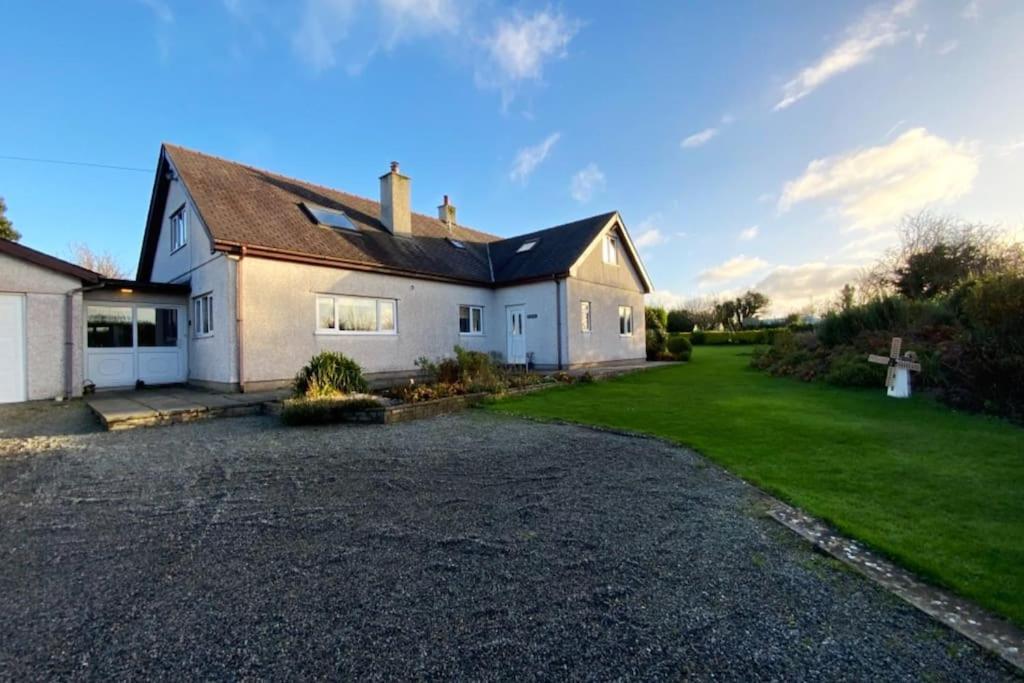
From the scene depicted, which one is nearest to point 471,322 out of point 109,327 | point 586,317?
point 586,317

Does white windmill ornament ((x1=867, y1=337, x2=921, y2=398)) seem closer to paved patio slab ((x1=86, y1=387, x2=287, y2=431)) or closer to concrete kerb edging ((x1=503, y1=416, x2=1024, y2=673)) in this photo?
concrete kerb edging ((x1=503, y1=416, x2=1024, y2=673))

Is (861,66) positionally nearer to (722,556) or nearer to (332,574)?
(722,556)

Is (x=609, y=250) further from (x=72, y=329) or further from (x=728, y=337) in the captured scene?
(x=728, y=337)

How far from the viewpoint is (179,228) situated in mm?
15039

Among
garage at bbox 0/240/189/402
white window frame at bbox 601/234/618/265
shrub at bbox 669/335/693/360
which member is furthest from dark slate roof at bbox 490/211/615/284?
garage at bbox 0/240/189/402

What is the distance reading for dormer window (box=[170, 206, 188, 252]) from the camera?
14.4 meters

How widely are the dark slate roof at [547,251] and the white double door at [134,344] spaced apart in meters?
10.9

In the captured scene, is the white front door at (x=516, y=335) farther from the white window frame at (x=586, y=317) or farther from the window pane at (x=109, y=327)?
the window pane at (x=109, y=327)

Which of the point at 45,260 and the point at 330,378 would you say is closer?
the point at 330,378

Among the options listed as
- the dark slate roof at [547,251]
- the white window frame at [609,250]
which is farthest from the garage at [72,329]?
the white window frame at [609,250]

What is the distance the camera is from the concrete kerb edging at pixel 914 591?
2494mm

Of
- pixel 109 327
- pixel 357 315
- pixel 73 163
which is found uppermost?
Answer: pixel 73 163

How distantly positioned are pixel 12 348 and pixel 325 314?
22.6 ft

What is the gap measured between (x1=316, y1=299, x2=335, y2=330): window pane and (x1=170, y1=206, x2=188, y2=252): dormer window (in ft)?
16.2
